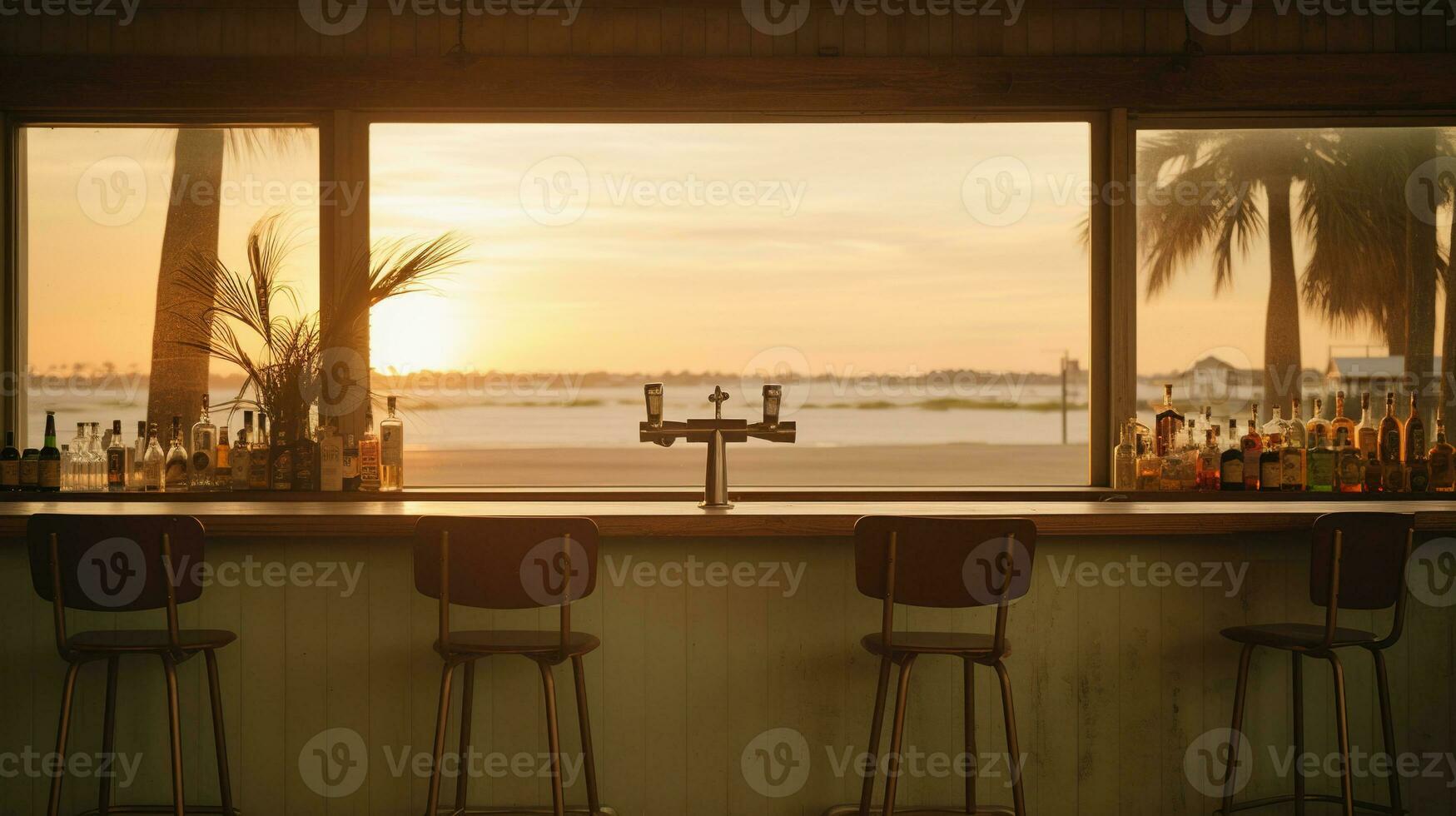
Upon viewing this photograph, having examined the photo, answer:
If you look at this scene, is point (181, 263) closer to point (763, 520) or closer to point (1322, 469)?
point (763, 520)

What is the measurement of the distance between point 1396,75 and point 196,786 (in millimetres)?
4502

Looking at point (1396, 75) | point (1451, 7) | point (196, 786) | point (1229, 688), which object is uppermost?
point (1451, 7)

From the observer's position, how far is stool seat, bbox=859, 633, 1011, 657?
2.41 meters

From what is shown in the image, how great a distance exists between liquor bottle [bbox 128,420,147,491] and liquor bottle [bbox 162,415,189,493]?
8 centimetres

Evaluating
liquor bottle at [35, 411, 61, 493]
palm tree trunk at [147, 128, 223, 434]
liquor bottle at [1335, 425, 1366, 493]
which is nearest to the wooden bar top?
liquor bottle at [1335, 425, 1366, 493]

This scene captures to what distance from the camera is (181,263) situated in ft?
13.3

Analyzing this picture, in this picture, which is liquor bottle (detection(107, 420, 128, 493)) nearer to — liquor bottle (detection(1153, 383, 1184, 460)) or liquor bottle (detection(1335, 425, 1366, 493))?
liquor bottle (detection(1153, 383, 1184, 460))

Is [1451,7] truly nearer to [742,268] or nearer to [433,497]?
[433,497]

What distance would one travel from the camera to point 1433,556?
3.02 metres

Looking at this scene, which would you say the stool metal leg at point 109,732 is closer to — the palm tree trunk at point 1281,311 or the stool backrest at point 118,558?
the stool backrest at point 118,558

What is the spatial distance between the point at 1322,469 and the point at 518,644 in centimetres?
285

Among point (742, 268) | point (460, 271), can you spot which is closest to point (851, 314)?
point (742, 268)

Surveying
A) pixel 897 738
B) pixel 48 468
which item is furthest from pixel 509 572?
pixel 48 468

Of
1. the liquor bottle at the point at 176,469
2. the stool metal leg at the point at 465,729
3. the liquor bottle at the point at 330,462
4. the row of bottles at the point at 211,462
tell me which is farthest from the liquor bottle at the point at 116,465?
the stool metal leg at the point at 465,729
